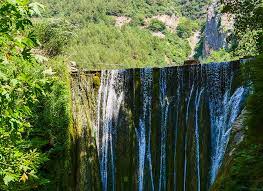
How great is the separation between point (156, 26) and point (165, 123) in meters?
85.3

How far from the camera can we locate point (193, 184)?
11.0 meters

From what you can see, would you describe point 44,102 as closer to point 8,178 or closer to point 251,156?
point 8,178

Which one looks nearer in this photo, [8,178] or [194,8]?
[8,178]

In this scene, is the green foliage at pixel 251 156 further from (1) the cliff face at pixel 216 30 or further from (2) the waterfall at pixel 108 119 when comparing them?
(1) the cliff face at pixel 216 30

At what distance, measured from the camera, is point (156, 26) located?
9556 centimetres

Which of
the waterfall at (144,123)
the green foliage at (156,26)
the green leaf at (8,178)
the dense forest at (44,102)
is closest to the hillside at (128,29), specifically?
the green foliage at (156,26)

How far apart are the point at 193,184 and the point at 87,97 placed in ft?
13.7

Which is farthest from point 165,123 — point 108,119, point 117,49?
point 117,49

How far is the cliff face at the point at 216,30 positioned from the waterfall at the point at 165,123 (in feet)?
129

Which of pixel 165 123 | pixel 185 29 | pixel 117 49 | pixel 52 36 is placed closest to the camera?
pixel 165 123

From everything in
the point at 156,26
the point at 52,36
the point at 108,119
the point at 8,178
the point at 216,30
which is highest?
the point at 156,26

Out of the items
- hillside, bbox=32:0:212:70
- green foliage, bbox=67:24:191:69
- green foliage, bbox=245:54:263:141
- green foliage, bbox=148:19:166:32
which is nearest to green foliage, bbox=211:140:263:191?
green foliage, bbox=245:54:263:141

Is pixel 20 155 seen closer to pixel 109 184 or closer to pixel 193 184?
pixel 193 184

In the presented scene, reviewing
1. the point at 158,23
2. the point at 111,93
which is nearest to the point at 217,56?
the point at 111,93
